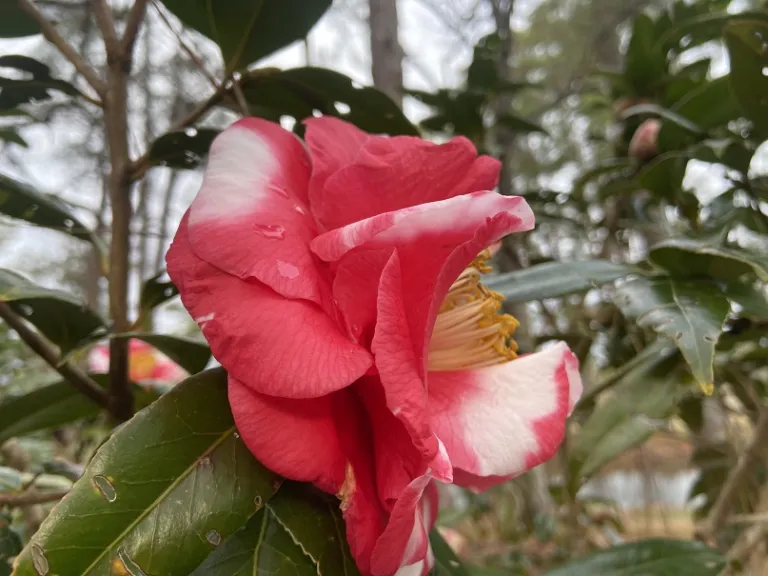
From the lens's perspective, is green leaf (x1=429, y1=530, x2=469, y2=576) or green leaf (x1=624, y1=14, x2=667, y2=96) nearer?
green leaf (x1=429, y1=530, x2=469, y2=576)

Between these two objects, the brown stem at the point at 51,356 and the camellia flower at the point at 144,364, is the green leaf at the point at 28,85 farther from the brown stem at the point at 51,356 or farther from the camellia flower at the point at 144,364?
the camellia flower at the point at 144,364

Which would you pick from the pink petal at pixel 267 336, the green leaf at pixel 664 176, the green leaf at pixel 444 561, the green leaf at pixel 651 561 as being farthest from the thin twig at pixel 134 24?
the green leaf at pixel 651 561

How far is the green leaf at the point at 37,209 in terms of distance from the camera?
48cm

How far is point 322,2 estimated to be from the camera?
1.62ft

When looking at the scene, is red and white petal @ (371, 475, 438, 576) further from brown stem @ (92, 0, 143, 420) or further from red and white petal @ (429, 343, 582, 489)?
brown stem @ (92, 0, 143, 420)

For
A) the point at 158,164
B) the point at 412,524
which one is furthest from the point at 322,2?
the point at 412,524

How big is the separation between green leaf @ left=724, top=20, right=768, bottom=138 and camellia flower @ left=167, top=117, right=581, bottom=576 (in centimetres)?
39

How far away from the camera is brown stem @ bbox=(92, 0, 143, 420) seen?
0.48 m

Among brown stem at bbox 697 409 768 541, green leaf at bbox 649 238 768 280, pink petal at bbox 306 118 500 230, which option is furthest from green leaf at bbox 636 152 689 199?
pink petal at bbox 306 118 500 230

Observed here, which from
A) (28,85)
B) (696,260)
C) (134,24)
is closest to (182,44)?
(134,24)

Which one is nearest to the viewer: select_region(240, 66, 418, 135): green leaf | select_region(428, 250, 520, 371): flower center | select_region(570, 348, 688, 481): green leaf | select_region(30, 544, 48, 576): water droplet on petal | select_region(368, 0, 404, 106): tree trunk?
select_region(30, 544, 48, 576): water droplet on petal

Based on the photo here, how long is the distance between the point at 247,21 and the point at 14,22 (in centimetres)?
22

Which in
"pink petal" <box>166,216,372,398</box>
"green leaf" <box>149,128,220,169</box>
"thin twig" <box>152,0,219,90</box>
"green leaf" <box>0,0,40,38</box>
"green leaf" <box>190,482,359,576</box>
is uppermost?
"green leaf" <box>0,0,40,38</box>

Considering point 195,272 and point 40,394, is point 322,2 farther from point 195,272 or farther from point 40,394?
point 40,394
